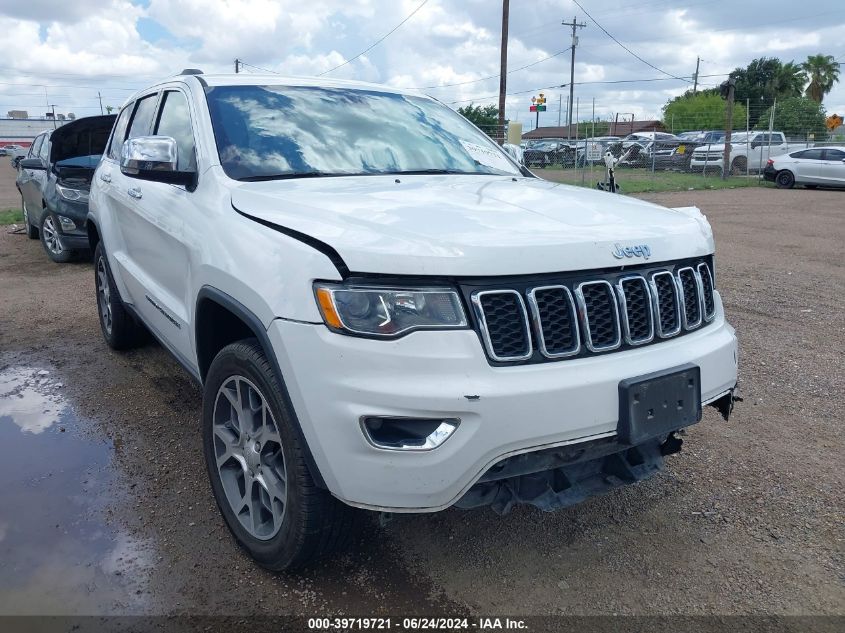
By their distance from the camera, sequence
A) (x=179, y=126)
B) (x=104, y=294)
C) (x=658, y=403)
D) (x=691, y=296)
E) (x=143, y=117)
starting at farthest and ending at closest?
(x=104, y=294)
(x=143, y=117)
(x=179, y=126)
(x=691, y=296)
(x=658, y=403)

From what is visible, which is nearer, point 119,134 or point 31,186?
point 119,134

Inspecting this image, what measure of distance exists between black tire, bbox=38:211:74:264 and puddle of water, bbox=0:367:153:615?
5.38 metres

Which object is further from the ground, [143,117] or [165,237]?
[143,117]

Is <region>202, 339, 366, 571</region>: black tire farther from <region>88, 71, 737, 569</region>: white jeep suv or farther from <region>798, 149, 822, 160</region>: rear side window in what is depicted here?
<region>798, 149, 822, 160</region>: rear side window

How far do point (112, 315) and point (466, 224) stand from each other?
12.0 feet

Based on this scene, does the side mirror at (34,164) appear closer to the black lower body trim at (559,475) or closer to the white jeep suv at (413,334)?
the white jeep suv at (413,334)

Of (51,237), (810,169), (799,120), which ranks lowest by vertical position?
(51,237)

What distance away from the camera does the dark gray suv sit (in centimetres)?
895

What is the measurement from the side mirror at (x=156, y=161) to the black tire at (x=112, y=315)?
190 centimetres

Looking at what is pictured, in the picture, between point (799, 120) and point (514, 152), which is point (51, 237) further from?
point (799, 120)

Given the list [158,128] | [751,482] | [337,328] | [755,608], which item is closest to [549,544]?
[755,608]

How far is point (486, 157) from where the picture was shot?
411cm

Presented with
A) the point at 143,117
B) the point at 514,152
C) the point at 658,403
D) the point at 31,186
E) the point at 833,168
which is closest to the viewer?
the point at 658,403

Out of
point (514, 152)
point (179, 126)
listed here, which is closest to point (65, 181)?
point (179, 126)
